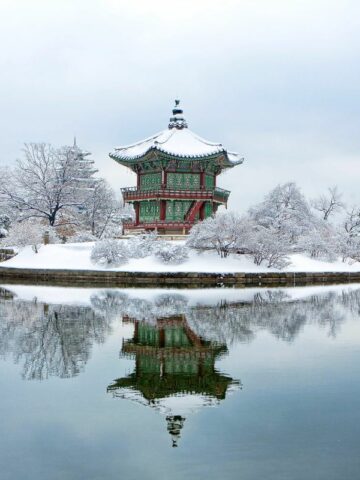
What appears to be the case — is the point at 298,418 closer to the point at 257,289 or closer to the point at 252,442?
the point at 252,442

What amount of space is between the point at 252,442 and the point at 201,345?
7.31 m

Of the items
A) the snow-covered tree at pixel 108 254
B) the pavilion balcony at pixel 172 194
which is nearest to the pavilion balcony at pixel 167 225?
the pavilion balcony at pixel 172 194

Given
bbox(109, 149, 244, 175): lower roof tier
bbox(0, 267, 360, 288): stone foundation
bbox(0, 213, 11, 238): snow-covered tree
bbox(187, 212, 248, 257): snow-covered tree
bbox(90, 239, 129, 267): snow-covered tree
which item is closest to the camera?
bbox(0, 267, 360, 288): stone foundation

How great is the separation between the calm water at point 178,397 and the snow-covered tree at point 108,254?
20.3 metres

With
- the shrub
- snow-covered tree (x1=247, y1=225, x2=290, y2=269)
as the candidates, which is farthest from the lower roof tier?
snow-covered tree (x1=247, y1=225, x2=290, y2=269)

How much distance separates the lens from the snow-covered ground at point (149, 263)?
133ft

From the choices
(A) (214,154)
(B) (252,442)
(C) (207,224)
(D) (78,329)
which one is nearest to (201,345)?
(D) (78,329)

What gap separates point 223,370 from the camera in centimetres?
1213

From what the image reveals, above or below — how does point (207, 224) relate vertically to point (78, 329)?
above

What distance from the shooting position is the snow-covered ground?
4044 centimetres

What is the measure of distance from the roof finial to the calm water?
3993cm

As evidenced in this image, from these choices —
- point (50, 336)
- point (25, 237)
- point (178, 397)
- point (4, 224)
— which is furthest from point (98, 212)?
point (178, 397)

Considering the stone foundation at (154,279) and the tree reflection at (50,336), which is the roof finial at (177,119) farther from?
the tree reflection at (50,336)

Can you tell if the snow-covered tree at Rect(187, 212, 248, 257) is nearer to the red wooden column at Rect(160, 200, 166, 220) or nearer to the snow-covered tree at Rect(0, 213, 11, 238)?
the red wooden column at Rect(160, 200, 166, 220)
